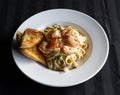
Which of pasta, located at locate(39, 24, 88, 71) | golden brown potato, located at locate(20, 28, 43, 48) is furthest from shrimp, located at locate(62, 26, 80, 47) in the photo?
golden brown potato, located at locate(20, 28, 43, 48)

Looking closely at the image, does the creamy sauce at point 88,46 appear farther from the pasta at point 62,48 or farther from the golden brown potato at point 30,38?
the golden brown potato at point 30,38

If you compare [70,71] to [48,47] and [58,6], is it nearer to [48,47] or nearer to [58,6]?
[48,47]

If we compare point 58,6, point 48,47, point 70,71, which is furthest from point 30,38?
point 58,6

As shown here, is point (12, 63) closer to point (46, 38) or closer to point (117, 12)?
point (46, 38)

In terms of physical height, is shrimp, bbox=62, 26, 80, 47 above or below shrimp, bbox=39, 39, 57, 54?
above

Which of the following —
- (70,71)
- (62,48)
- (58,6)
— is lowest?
(70,71)

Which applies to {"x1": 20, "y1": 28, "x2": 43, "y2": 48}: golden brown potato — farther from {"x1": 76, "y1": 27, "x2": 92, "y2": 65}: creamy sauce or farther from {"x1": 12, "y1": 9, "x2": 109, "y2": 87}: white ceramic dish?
{"x1": 76, "y1": 27, "x2": 92, "y2": 65}: creamy sauce
